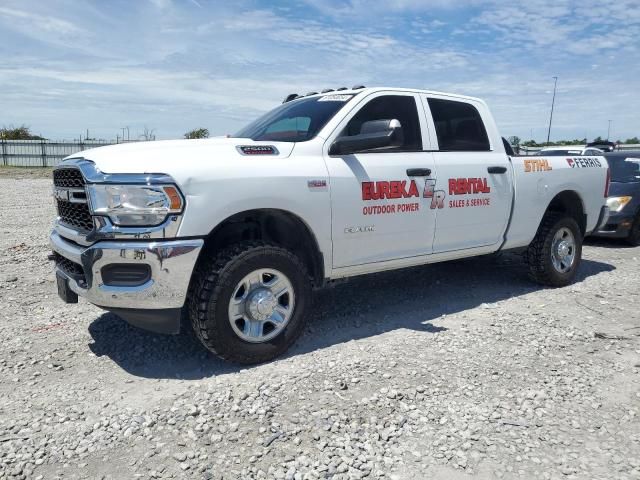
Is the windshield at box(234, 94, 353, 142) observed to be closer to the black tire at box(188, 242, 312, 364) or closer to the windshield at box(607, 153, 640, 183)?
the black tire at box(188, 242, 312, 364)

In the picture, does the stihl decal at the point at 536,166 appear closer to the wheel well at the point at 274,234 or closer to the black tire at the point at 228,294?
the wheel well at the point at 274,234

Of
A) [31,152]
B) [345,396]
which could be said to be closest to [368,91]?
[345,396]

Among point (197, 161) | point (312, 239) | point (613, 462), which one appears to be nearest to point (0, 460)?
point (197, 161)

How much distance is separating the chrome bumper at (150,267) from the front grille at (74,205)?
27 centimetres

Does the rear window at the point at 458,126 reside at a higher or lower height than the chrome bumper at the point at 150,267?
higher

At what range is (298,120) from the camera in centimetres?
441

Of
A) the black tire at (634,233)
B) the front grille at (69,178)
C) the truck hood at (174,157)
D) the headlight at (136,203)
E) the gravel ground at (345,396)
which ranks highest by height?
the truck hood at (174,157)

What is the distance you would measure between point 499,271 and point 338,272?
130 inches

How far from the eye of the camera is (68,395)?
3.27 metres

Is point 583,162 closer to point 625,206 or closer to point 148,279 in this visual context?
point 625,206

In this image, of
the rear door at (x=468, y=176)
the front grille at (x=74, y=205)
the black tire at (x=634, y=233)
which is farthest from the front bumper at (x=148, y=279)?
the black tire at (x=634, y=233)

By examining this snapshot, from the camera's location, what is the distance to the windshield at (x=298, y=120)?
166 inches

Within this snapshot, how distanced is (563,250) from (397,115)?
9.01 ft

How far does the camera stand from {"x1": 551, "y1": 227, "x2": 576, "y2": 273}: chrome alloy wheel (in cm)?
589
